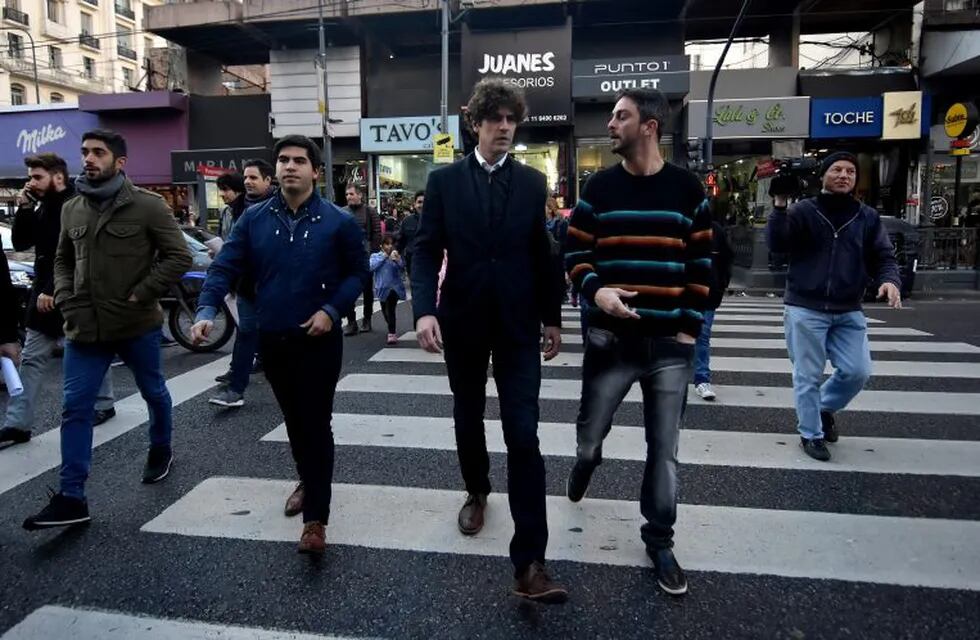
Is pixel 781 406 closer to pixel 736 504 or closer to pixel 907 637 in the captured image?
pixel 736 504

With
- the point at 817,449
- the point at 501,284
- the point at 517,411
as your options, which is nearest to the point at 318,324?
the point at 501,284

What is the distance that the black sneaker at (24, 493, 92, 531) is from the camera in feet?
10.7

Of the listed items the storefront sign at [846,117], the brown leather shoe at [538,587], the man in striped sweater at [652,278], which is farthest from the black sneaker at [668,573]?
the storefront sign at [846,117]

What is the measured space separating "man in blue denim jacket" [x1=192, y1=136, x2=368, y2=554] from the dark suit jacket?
0.47 metres

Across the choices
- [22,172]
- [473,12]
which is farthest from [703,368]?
[22,172]

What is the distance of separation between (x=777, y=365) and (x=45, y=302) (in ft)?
21.2

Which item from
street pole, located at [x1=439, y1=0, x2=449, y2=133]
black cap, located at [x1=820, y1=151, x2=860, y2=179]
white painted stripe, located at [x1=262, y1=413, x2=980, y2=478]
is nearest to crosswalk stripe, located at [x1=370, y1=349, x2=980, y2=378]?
white painted stripe, located at [x1=262, y1=413, x2=980, y2=478]

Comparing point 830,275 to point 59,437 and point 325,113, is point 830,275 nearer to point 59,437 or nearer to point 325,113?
point 59,437

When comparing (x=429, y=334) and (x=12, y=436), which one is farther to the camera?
(x=12, y=436)

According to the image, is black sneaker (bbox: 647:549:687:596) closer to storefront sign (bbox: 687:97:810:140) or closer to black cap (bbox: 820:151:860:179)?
black cap (bbox: 820:151:860:179)

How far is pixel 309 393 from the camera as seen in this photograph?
312cm

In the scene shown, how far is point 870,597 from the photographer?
2.70m

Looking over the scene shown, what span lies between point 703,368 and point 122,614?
4639 mm

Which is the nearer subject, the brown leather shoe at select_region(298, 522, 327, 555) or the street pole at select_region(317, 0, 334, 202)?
the brown leather shoe at select_region(298, 522, 327, 555)
